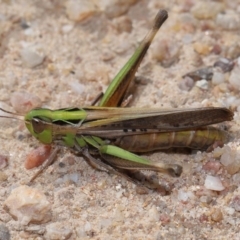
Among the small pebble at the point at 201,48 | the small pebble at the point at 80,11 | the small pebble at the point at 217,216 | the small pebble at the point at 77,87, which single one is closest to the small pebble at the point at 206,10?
the small pebble at the point at 201,48

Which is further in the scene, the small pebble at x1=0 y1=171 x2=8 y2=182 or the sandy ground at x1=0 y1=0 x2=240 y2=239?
the small pebble at x1=0 y1=171 x2=8 y2=182

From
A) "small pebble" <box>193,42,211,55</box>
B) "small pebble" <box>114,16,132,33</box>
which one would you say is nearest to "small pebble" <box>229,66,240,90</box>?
"small pebble" <box>193,42,211,55</box>

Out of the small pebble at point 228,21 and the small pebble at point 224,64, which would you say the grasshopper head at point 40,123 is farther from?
the small pebble at point 228,21

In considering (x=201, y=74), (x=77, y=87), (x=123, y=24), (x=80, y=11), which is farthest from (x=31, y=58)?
(x=201, y=74)

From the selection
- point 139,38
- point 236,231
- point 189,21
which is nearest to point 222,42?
point 189,21

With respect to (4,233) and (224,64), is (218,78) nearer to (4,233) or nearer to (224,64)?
(224,64)

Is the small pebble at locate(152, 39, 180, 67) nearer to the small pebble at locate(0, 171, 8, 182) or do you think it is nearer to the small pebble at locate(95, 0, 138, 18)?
the small pebble at locate(95, 0, 138, 18)
